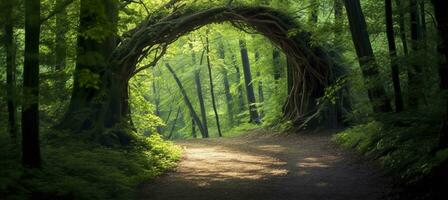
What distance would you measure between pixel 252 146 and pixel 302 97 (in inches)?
154

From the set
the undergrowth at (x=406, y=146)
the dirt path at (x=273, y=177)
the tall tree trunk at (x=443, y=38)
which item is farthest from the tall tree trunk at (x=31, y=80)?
the tall tree trunk at (x=443, y=38)

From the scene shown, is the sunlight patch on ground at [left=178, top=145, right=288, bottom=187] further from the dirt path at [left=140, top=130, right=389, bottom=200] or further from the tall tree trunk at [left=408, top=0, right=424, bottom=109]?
the tall tree trunk at [left=408, top=0, right=424, bottom=109]

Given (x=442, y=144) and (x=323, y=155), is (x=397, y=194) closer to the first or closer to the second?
(x=442, y=144)

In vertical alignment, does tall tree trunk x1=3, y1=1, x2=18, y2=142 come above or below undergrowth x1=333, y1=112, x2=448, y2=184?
above

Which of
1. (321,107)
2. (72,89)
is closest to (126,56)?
(72,89)

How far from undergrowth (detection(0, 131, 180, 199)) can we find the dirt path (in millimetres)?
533

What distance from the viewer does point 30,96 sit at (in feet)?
24.4

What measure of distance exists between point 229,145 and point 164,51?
4937mm

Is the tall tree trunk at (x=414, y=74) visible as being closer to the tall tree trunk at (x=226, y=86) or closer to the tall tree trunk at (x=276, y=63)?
the tall tree trunk at (x=276, y=63)

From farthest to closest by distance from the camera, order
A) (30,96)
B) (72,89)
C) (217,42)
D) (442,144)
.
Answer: (217,42), (72,89), (30,96), (442,144)

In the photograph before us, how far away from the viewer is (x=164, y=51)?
50.5 ft

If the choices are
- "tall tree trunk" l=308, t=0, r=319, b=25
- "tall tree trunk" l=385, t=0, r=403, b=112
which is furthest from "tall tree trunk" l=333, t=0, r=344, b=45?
"tall tree trunk" l=385, t=0, r=403, b=112

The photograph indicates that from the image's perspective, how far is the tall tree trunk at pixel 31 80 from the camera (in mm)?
7688

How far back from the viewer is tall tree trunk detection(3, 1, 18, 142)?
7594mm
